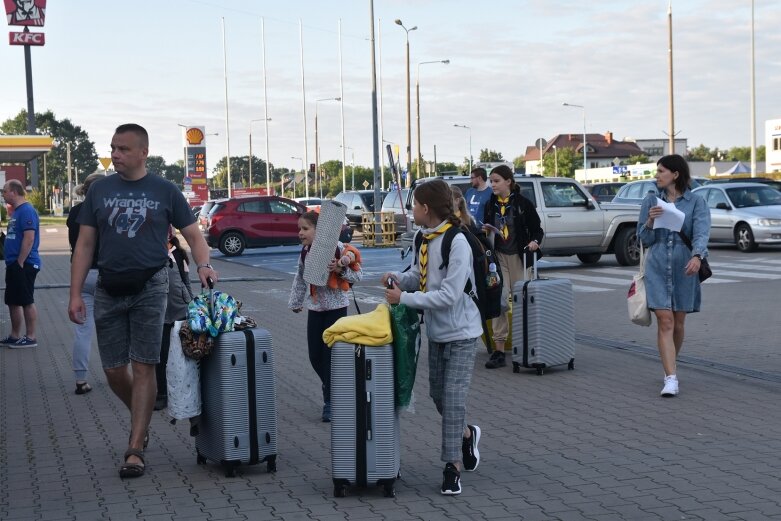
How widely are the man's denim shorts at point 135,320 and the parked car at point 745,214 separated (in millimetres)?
19623

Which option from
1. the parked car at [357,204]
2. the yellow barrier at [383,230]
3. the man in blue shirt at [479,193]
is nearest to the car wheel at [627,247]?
the man in blue shirt at [479,193]

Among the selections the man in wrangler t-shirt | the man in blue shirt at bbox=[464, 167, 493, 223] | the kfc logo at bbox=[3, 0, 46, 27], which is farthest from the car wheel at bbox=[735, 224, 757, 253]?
the kfc logo at bbox=[3, 0, 46, 27]

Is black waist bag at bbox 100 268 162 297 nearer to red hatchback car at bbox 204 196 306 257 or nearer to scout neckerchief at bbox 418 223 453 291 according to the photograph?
scout neckerchief at bbox 418 223 453 291

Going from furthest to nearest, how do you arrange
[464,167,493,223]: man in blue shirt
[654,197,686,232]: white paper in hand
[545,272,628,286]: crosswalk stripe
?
[545,272,628,286]: crosswalk stripe < [464,167,493,223]: man in blue shirt < [654,197,686,232]: white paper in hand

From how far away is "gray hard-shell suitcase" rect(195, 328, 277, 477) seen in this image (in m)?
6.13

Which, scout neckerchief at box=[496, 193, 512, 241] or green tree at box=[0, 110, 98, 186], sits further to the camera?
green tree at box=[0, 110, 98, 186]

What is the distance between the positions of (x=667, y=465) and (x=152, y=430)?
3.56 metres

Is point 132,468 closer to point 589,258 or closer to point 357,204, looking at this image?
point 589,258

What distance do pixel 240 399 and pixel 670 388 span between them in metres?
3.72

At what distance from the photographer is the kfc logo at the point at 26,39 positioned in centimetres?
3294

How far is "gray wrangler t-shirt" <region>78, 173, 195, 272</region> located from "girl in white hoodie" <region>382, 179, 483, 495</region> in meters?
1.43

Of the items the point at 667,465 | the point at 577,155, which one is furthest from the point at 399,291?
the point at 577,155

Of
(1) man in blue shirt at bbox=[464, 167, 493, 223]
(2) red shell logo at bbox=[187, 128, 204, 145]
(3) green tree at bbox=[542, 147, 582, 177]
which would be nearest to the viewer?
(1) man in blue shirt at bbox=[464, 167, 493, 223]

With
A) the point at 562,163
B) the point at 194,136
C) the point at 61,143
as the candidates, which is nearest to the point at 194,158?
the point at 194,136
